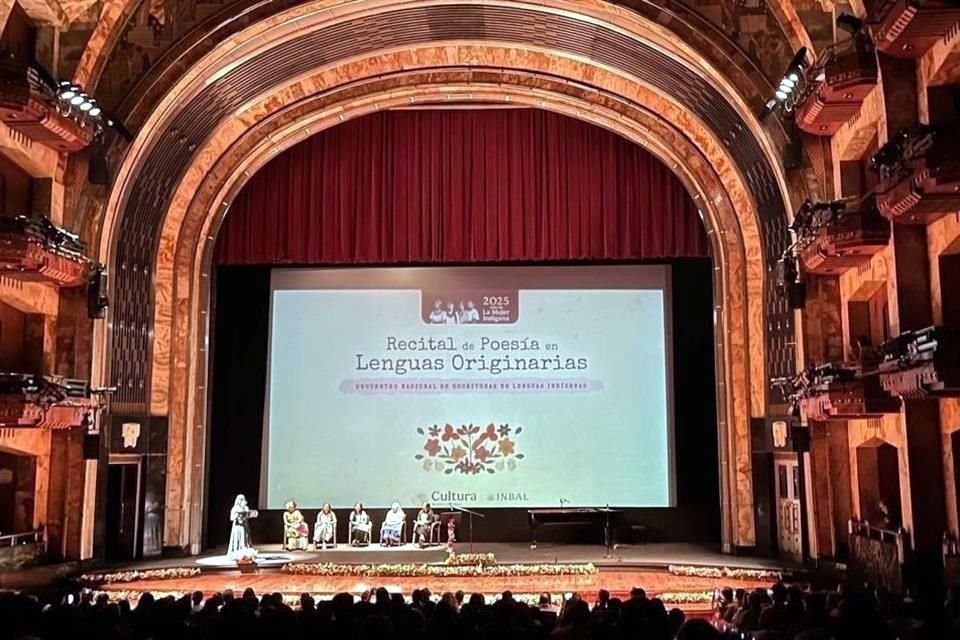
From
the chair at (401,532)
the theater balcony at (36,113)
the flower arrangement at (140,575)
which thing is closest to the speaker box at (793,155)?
the chair at (401,532)

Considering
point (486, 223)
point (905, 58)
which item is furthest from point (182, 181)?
point (905, 58)

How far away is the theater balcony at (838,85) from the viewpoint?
11.7 metres

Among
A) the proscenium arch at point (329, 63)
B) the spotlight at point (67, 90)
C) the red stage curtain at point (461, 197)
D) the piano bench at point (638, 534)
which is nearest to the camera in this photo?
the spotlight at point (67, 90)

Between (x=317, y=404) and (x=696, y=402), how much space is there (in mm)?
7702

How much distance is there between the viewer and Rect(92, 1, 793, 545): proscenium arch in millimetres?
15797

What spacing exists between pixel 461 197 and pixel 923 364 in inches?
446

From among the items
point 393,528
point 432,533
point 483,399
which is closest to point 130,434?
point 393,528

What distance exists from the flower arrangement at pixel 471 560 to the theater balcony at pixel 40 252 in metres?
7.24

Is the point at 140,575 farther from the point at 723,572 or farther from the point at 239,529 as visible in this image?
the point at 723,572

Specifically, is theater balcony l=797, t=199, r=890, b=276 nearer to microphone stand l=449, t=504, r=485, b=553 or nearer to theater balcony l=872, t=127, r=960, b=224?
theater balcony l=872, t=127, r=960, b=224

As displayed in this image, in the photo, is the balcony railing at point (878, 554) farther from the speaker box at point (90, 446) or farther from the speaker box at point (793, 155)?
the speaker box at point (90, 446)

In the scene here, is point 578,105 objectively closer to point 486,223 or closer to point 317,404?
point 486,223

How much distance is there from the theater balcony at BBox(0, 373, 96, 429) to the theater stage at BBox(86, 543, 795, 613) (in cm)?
256

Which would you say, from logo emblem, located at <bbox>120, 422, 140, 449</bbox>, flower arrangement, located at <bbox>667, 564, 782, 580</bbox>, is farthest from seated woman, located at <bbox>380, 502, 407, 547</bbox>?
flower arrangement, located at <bbox>667, 564, 782, 580</bbox>
